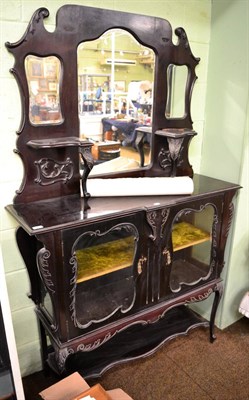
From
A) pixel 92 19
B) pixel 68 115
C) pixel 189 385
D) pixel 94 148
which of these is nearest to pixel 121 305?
pixel 189 385

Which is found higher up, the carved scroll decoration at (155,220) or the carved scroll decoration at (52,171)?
the carved scroll decoration at (52,171)

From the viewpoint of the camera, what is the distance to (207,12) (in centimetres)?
193

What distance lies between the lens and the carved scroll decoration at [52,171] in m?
1.56

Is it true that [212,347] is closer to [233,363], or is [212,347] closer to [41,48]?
[233,363]

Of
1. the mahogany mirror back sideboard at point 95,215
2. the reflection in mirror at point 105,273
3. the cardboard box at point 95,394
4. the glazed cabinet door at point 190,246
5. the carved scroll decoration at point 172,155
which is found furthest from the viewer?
the carved scroll decoration at point 172,155

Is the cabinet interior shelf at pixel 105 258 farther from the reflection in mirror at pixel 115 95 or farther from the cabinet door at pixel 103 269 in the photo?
the reflection in mirror at pixel 115 95

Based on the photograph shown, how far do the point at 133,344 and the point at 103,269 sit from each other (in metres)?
0.72

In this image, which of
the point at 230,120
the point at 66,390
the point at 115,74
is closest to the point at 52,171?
the point at 115,74

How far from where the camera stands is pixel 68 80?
5.00 ft

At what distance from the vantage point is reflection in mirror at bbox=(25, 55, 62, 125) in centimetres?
145

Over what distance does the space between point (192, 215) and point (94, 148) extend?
0.62 m

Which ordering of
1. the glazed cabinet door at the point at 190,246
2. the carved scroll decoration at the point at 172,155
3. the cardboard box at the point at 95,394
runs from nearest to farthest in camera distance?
the cardboard box at the point at 95,394, the glazed cabinet door at the point at 190,246, the carved scroll decoration at the point at 172,155

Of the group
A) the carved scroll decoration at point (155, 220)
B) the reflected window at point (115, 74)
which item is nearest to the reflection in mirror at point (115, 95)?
the reflected window at point (115, 74)

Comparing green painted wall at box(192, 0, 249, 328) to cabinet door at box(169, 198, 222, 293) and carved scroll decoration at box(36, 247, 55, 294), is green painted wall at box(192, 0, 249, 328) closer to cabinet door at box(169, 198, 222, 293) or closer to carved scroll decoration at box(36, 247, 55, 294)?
cabinet door at box(169, 198, 222, 293)
